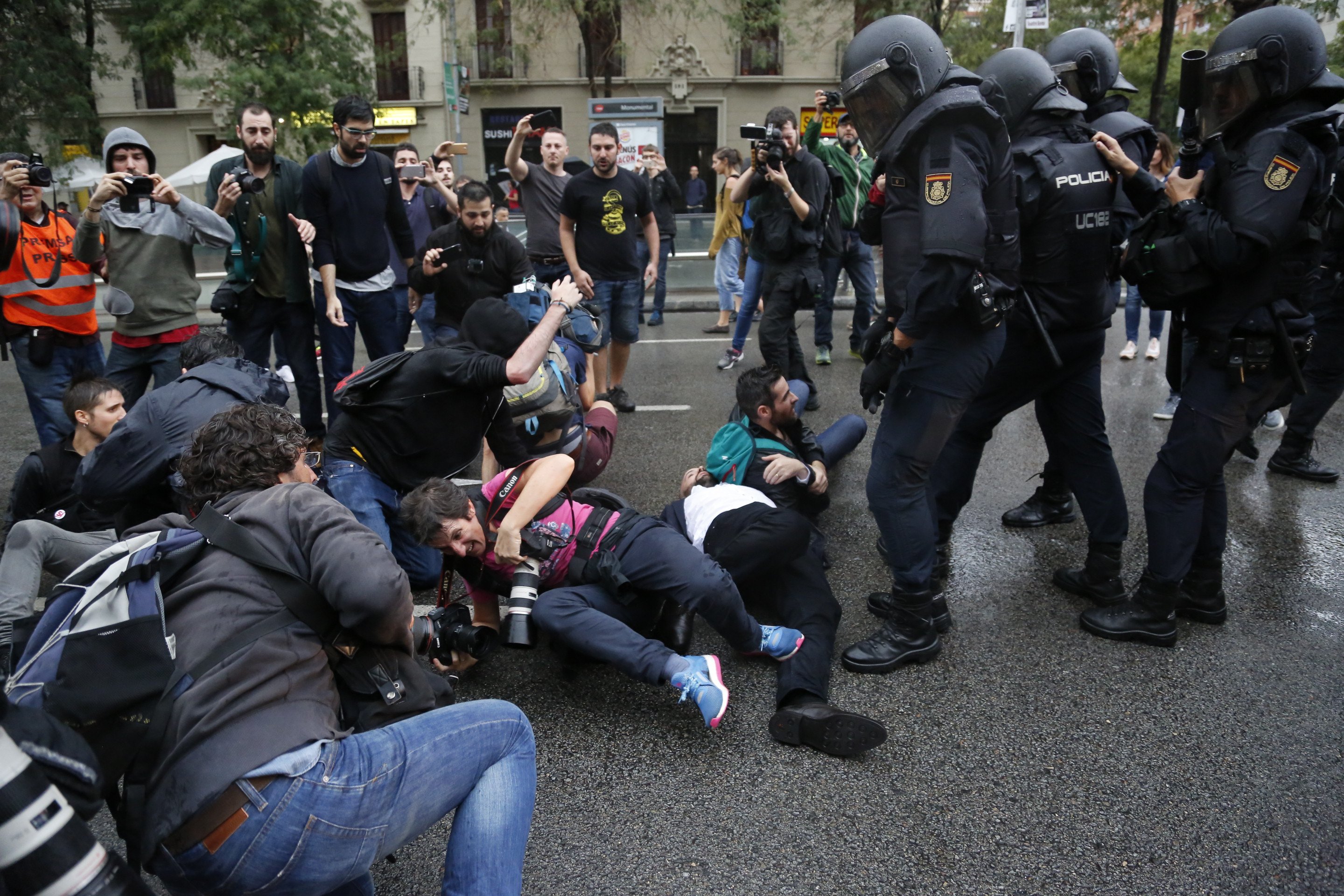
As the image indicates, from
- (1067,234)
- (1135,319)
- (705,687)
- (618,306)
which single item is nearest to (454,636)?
(705,687)

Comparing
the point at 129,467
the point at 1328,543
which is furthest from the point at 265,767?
the point at 1328,543

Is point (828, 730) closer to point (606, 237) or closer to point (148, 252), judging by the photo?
point (148, 252)

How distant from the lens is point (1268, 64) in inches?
114

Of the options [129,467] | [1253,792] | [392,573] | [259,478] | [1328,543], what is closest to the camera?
[392,573]

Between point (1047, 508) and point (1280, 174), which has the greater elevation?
point (1280, 174)

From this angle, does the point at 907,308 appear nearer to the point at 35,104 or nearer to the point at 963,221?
the point at 963,221

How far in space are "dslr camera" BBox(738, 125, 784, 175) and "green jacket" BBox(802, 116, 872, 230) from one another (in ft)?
2.39

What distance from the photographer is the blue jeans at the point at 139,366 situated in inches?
191

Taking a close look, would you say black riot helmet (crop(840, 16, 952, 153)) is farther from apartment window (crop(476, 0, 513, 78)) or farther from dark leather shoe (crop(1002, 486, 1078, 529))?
apartment window (crop(476, 0, 513, 78))

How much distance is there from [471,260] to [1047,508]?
11.5 ft

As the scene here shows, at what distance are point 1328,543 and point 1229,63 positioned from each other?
2.38m

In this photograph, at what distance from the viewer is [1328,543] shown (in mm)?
4188

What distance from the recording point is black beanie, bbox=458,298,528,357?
3729mm

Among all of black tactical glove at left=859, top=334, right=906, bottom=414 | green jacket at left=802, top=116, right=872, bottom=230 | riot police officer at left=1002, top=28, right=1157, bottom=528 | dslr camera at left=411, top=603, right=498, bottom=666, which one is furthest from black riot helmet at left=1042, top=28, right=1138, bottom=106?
dslr camera at left=411, top=603, right=498, bottom=666
